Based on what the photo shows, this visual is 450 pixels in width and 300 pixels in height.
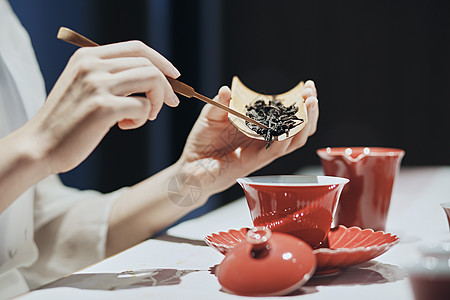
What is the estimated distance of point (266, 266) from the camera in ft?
1.86

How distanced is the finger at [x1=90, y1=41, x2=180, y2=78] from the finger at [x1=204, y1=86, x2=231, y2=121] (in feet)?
0.69

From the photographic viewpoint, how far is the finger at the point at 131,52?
68 centimetres

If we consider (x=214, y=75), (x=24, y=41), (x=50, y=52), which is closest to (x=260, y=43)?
(x=214, y=75)

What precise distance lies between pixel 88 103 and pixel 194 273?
0.29 m

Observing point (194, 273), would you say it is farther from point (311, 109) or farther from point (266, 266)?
point (311, 109)

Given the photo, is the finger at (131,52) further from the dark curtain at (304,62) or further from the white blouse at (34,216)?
the dark curtain at (304,62)

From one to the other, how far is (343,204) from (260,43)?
2268 millimetres

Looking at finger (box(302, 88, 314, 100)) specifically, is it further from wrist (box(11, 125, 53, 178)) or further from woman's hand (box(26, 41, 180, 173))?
wrist (box(11, 125, 53, 178))

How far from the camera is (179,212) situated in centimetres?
110

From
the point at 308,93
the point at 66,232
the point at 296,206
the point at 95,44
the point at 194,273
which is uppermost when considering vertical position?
the point at 95,44

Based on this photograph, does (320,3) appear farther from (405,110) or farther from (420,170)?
(420,170)

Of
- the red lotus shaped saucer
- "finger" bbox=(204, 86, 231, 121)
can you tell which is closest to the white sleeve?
"finger" bbox=(204, 86, 231, 121)

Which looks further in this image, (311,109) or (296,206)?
(311,109)

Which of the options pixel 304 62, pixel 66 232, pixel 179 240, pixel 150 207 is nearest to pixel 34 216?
pixel 66 232
